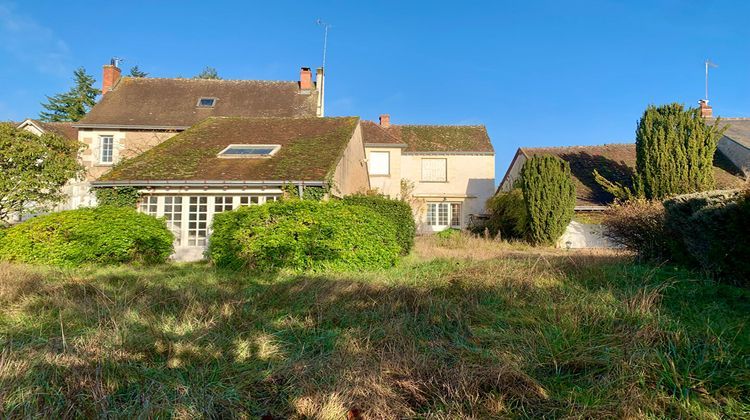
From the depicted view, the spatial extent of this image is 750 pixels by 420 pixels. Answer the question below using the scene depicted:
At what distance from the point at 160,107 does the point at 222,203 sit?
12.7 meters

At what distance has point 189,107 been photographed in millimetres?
21062

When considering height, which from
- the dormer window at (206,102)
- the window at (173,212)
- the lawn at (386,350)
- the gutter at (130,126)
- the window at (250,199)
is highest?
the dormer window at (206,102)

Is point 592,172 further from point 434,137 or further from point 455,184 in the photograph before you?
point 434,137

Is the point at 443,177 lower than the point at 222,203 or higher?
higher

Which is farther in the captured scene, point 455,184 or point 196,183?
point 455,184

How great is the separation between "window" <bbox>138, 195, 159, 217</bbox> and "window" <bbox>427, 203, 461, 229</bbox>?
15861 millimetres

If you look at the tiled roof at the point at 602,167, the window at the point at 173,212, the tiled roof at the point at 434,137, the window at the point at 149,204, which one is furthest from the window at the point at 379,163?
the window at the point at 149,204

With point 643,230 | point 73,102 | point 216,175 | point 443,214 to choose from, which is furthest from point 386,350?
point 73,102

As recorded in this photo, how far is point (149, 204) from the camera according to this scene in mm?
11602

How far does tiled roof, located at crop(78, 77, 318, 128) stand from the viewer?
65.3 feet

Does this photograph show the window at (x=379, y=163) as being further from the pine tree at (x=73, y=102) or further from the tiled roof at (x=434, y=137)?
the pine tree at (x=73, y=102)

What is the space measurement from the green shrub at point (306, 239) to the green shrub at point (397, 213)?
279 centimetres

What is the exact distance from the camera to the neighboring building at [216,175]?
1111 cm

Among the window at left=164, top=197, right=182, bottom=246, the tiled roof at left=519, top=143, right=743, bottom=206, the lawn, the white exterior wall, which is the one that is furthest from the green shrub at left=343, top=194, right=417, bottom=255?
the white exterior wall
